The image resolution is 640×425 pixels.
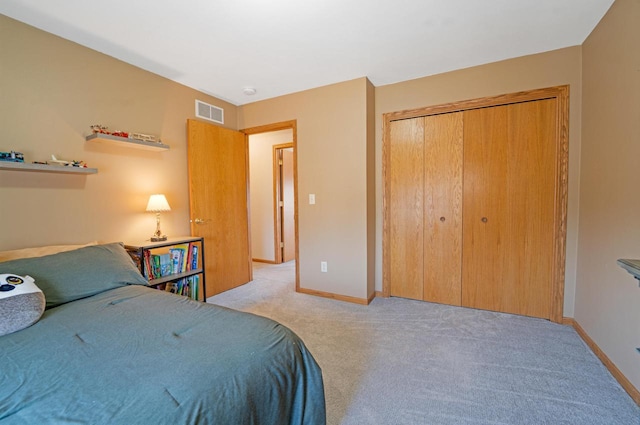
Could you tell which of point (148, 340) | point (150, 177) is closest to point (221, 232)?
point (150, 177)

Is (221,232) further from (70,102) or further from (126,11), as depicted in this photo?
(126,11)

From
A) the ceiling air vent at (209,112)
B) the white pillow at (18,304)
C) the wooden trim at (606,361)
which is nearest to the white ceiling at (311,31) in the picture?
the ceiling air vent at (209,112)

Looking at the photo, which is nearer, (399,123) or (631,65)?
(631,65)

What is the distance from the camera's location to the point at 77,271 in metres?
1.72

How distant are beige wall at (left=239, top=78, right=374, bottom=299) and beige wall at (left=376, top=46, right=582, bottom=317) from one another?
1.66 ft

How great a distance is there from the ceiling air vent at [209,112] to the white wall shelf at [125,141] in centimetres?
74

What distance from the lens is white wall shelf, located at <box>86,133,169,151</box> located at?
224cm

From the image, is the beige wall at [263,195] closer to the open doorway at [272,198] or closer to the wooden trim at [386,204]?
the open doorway at [272,198]

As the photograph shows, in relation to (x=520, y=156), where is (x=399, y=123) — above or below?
above

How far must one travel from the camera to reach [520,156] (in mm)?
2594

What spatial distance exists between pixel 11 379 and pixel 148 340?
389 millimetres

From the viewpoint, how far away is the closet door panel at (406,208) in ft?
9.89

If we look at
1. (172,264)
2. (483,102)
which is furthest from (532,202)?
(172,264)

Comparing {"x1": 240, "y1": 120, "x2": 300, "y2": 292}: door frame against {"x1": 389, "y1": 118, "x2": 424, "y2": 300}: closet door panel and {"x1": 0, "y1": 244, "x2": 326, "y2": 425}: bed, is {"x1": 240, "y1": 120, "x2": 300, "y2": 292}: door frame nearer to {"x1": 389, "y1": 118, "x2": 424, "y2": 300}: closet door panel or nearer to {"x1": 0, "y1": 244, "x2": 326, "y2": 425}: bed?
{"x1": 389, "y1": 118, "x2": 424, "y2": 300}: closet door panel
